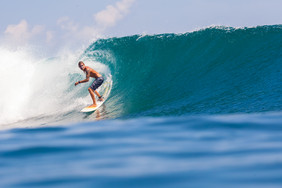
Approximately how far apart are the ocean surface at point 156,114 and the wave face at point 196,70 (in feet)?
0.12

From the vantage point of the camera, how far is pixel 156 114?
8453 millimetres

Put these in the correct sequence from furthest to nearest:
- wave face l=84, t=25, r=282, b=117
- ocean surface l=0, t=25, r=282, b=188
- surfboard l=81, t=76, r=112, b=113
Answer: surfboard l=81, t=76, r=112, b=113, wave face l=84, t=25, r=282, b=117, ocean surface l=0, t=25, r=282, b=188

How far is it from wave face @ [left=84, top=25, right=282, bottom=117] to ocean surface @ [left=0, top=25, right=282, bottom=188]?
4 centimetres

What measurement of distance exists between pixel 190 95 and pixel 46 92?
5.30 metres

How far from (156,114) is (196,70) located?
156 inches

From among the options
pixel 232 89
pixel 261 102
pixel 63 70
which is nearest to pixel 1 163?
pixel 261 102

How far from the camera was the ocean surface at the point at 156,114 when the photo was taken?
3.33m

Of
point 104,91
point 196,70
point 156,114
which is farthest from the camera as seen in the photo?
point 196,70

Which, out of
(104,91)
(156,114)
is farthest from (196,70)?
(156,114)

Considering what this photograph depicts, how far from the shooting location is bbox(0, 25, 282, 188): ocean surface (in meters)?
3.33

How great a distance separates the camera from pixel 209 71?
38.3 feet

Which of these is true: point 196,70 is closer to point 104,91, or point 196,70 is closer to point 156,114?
point 104,91

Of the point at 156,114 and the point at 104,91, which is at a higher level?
the point at 104,91

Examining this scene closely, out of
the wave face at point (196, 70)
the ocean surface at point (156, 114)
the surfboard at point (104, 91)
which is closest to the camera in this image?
the ocean surface at point (156, 114)
